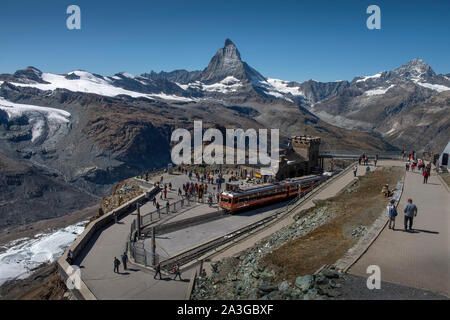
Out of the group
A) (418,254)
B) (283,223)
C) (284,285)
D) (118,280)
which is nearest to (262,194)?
(283,223)

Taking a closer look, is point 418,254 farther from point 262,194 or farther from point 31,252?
point 31,252

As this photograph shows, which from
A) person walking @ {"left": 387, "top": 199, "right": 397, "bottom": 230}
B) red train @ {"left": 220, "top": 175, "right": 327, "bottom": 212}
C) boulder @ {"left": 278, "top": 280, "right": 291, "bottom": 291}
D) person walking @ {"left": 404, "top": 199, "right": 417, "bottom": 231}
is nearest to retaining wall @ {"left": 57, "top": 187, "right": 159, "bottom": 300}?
red train @ {"left": 220, "top": 175, "right": 327, "bottom": 212}

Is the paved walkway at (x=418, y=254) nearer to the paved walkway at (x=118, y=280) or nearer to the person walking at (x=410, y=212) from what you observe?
the person walking at (x=410, y=212)

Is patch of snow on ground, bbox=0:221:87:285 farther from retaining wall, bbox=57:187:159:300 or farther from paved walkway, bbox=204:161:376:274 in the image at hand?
paved walkway, bbox=204:161:376:274

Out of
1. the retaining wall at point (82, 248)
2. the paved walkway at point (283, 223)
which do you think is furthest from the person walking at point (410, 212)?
the retaining wall at point (82, 248)
